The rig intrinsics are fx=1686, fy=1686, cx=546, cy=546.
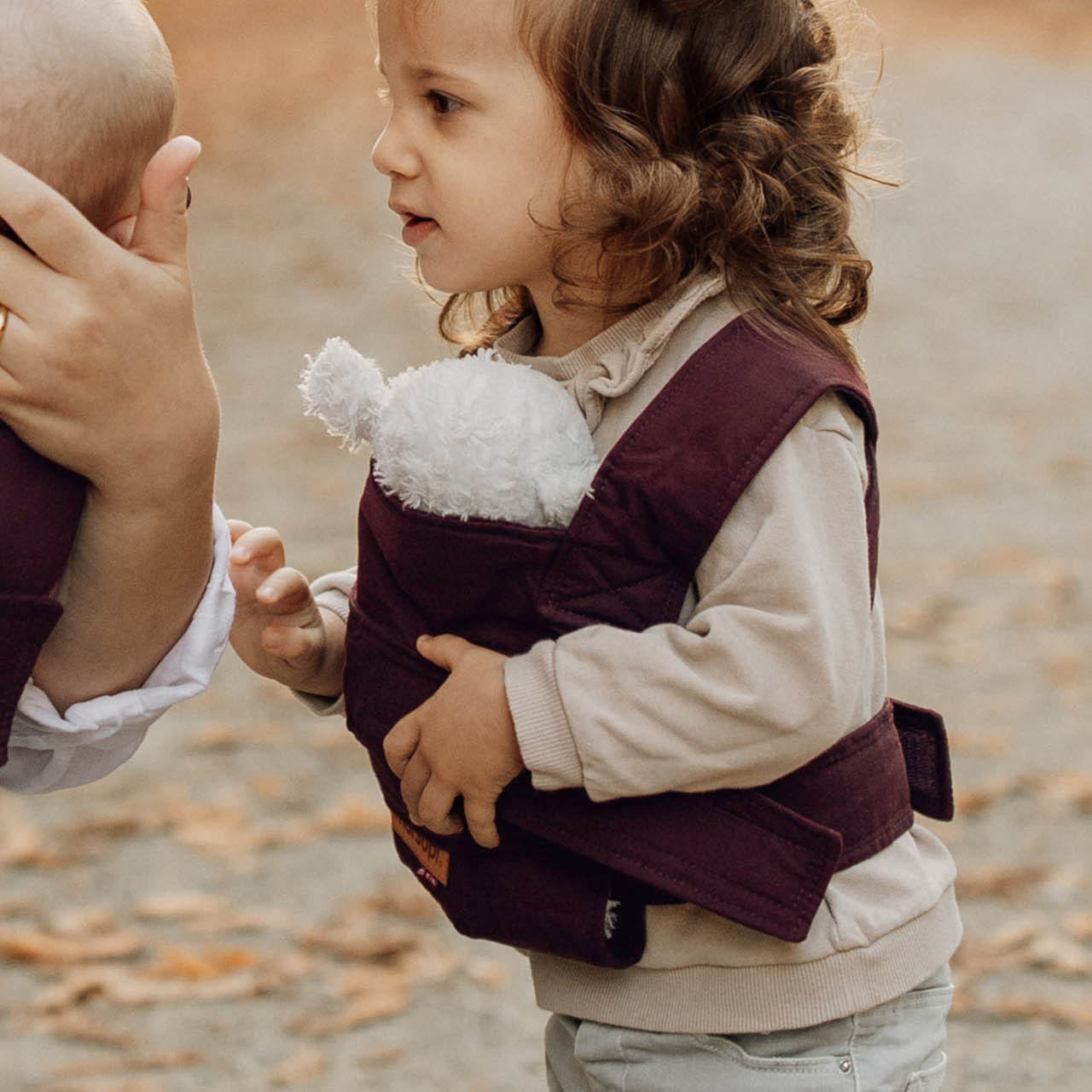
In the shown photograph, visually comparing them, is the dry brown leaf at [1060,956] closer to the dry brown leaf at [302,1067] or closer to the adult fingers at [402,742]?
the dry brown leaf at [302,1067]

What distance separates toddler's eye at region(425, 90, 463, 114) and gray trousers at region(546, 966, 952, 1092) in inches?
40.5

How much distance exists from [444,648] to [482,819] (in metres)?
0.19

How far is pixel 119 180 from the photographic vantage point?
1.59 meters

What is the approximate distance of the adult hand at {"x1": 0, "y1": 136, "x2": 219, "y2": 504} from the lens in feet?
4.87

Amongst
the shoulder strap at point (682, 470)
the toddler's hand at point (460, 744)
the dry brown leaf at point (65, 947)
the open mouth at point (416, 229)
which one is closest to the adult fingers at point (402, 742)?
the toddler's hand at point (460, 744)

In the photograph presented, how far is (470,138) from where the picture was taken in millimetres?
1806

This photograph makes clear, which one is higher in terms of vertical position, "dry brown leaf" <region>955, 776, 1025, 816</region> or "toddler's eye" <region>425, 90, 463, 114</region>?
"toddler's eye" <region>425, 90, 463, 114</region>

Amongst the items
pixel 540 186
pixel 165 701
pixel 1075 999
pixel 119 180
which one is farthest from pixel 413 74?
pixel 1075 999

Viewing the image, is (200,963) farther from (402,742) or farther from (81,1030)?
(402,742)

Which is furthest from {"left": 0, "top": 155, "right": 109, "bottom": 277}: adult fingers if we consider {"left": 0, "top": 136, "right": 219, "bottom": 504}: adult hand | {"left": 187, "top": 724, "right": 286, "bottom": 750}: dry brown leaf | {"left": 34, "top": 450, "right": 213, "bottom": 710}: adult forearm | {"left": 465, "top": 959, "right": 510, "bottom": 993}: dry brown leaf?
{"left": 187, "top": 724, "right": 286, "bottom": 750}: dry brown leaf

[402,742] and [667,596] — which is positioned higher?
[667,596]

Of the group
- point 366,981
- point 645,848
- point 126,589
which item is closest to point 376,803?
point 366,981

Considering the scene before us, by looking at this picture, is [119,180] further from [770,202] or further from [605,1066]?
[605,1066]

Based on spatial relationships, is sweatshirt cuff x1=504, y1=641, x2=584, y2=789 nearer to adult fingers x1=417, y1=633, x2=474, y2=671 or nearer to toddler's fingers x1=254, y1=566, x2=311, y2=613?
adult fingers x1=417, y1=633, x2=474, y2=671
